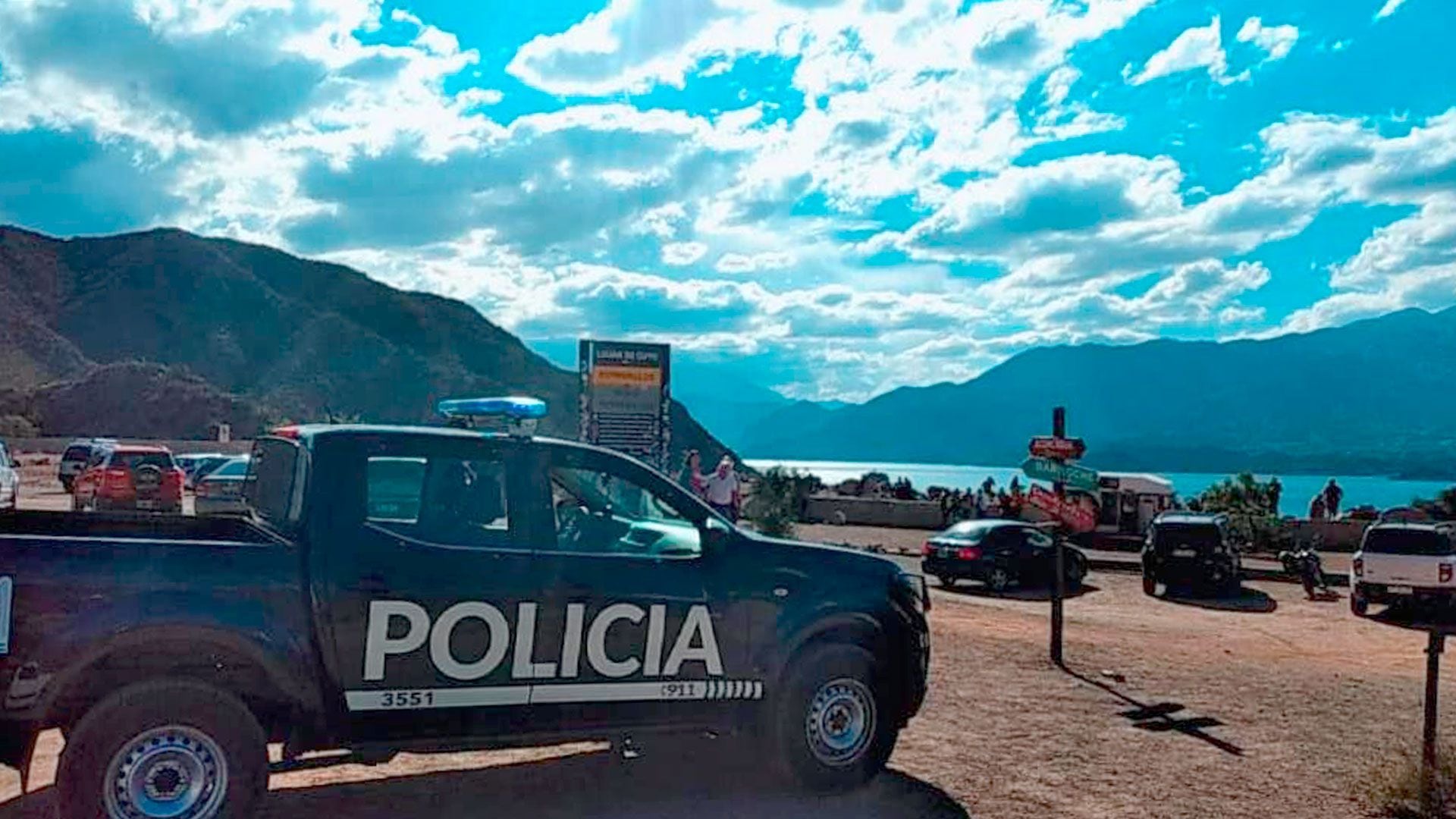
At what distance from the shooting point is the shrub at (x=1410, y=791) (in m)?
7.27

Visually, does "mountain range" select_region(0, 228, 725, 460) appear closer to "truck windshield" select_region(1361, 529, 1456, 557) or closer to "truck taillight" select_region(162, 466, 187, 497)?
"truck taillight" select_region(162, 466, 187, 497)

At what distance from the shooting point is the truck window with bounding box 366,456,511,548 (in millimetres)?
6180

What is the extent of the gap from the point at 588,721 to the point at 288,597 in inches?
63.6

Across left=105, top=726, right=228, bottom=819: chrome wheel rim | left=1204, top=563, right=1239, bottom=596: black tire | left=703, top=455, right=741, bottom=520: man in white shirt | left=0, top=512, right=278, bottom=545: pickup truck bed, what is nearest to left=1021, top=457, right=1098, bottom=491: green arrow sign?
left=703, top=455, right=741, bottom=520: man in white shirt

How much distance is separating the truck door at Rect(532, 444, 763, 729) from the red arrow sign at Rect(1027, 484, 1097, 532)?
21.7 ft

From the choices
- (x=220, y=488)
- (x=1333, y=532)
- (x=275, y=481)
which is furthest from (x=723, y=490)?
(x=1333, y=532)

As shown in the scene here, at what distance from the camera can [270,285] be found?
357 ft

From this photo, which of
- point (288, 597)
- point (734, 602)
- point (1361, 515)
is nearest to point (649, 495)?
point (734, 602)

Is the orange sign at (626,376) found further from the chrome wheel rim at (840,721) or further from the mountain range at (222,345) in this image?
the mountain range at (222,345)

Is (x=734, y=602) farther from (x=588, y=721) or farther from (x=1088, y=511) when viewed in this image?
(x=1088, y=511)

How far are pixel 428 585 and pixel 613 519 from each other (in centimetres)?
115

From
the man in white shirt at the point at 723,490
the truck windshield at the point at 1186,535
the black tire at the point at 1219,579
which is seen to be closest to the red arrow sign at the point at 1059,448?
the man in white shirt at the point at 723,490

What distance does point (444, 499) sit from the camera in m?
6.33

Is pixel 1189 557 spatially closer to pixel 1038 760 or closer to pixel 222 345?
pixel 1038 760
